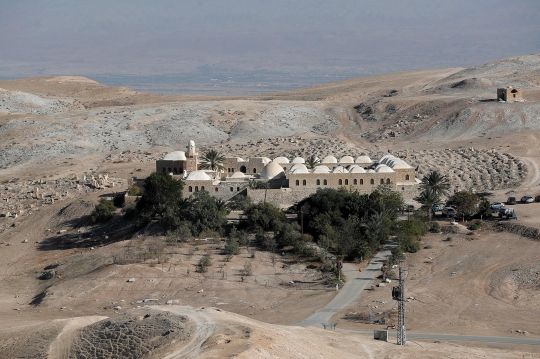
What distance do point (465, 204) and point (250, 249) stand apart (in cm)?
1165

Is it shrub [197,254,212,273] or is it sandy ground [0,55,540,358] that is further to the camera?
shrub [197,254,212,273]

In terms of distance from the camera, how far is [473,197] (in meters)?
52.7

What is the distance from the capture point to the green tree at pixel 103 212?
58188 mm

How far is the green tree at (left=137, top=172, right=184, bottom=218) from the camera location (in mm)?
53625

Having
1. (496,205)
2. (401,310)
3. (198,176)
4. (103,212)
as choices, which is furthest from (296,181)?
(401,310)

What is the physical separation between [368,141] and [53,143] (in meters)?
27.3

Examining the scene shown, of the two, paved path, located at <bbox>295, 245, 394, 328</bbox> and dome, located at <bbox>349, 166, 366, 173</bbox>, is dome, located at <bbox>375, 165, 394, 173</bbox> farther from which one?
paved path, located at <bbox>295, 245, 394, 328</bbox>

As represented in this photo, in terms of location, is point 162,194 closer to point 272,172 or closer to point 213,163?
point 272,172

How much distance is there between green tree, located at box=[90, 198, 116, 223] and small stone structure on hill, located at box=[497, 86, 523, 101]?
43.0 m

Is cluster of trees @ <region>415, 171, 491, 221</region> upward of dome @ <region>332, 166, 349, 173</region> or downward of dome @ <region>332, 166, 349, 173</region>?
downward

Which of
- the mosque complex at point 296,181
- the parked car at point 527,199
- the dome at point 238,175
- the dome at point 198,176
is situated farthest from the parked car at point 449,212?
the dome at point 198,176

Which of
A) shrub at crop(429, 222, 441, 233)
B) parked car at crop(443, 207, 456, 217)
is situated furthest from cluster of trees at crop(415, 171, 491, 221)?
shrub at crop(429, 222, 441, 233)

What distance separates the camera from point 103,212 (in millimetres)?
58156

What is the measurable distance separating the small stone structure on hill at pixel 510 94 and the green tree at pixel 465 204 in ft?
124
